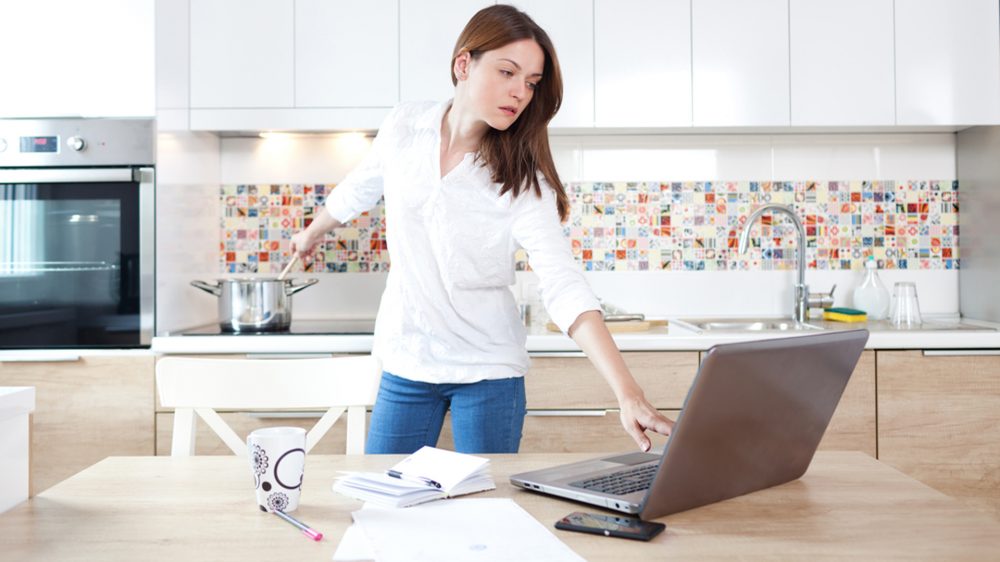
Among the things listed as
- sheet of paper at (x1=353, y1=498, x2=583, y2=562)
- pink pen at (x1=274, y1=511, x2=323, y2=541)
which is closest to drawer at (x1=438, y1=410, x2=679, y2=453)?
sheet of paper at (x1=353, y1=498, x2=583, y2=562)

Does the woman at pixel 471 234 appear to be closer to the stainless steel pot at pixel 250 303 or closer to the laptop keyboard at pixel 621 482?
the laptop keyboard at pixel 621 482

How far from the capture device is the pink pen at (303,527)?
993mm

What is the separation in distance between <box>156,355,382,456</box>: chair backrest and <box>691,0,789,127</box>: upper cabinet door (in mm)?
1651

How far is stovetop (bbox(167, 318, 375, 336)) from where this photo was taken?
2.63m

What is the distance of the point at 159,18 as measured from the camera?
2633 millimetres

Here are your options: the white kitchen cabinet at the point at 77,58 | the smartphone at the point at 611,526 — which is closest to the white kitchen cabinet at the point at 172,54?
the white kitchen cabinet at the point at 77,58

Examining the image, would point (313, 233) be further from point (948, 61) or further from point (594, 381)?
point (948, 61)

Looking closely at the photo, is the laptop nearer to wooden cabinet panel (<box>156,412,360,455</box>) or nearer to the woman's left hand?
the woman's left hand

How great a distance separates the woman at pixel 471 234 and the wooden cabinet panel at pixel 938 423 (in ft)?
4.16

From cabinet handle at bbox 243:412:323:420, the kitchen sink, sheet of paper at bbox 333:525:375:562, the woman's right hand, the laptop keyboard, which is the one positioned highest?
the woman's right hand

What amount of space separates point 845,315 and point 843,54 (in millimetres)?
850

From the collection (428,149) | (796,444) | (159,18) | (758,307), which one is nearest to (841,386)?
(796,444)

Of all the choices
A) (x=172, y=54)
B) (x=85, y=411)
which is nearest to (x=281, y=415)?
(x=85, y=411)

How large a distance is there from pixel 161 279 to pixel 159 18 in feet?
2.56
